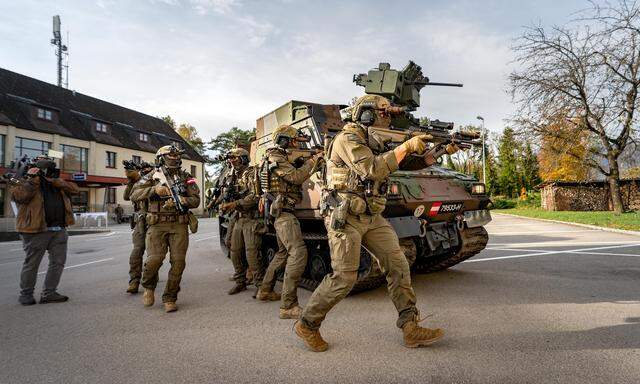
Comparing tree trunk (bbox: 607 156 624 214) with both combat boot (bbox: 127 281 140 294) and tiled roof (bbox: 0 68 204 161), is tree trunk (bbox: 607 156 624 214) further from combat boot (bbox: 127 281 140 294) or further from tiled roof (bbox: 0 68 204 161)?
combat boot (bbox: 127 281 140 294)

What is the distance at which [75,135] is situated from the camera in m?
26.4

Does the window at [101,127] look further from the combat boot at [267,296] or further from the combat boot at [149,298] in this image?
the combat boot at [267,296]

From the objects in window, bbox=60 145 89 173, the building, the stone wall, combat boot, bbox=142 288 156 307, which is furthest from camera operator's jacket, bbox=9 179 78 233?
the stone wall

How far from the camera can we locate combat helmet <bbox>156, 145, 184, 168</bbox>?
4.79 metres

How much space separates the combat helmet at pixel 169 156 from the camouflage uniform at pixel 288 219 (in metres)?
1.20

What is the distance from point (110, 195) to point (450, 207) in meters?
28.0

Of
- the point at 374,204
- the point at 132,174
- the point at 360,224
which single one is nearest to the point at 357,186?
the point at 374,204

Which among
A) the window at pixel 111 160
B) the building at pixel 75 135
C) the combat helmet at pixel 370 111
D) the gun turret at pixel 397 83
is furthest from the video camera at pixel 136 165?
the window at pixel 111 160

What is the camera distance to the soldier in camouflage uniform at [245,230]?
532cm

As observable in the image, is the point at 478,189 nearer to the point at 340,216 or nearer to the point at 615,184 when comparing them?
the point at 340,216

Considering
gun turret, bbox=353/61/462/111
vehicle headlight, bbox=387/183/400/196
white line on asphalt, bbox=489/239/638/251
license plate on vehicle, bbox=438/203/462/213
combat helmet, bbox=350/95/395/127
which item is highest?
gun turret, bbox=353/61/462/111

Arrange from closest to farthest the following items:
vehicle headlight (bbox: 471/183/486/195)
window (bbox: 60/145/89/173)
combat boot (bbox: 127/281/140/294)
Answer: combat boot (bbox: 127/281/140/294) → vehicle headlight (bbox: 471/183/486/195) → window (bbox: 60/145/89/173)

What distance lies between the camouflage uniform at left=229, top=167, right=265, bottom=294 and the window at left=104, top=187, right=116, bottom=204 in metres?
25.4

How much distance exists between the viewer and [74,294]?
17.4 ft
